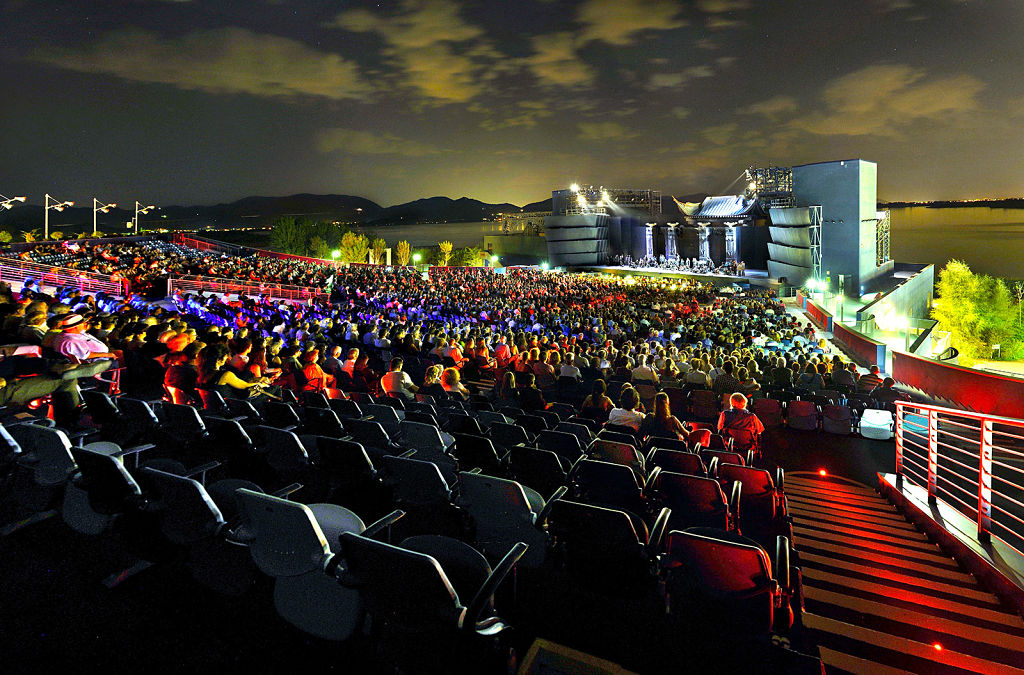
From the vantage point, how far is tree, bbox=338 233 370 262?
4247 inches

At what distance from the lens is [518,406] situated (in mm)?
9711

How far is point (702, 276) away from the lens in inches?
2304

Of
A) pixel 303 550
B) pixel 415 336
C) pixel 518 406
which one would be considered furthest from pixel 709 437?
pixel 415 336

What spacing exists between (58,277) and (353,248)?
89016 mm

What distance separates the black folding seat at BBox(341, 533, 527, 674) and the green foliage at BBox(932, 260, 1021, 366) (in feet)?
262

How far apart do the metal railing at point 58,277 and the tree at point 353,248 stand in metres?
84.3

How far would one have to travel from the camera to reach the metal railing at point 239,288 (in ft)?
83.8

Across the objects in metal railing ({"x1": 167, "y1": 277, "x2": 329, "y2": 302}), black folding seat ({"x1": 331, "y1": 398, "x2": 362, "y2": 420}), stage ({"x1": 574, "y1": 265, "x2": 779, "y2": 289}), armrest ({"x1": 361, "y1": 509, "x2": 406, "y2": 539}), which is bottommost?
armrest ({"x1": 361, "y1": 509, "x2": 406, "y2": 539})

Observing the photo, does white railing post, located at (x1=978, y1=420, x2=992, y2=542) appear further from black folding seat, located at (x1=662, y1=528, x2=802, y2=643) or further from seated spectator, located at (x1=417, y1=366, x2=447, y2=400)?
seated spectator, located at (x1=417, y1=366, x2=447, y2=400)

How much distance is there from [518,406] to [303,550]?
694 centimetres

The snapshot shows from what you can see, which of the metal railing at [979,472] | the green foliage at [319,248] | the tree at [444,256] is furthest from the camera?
the tree at [444,256]

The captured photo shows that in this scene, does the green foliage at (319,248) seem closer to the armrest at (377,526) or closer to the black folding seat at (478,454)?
the black folding seat at (478,454)

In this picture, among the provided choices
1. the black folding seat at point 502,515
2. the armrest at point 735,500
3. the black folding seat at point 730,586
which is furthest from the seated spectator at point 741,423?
the black folding seat at point 502,515

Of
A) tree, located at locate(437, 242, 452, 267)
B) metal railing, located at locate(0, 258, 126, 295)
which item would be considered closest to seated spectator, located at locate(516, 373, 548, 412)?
metal railing, located at locate(0, 258, 126, 295)
